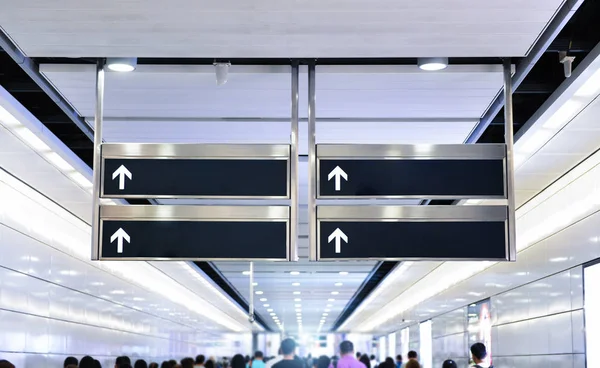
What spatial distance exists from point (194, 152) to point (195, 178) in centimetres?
18

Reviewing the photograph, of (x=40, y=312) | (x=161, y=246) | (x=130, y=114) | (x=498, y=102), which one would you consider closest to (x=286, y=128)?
(x=130, y=114)

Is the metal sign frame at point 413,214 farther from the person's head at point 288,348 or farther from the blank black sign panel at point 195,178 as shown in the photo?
the person's head at point 288,348

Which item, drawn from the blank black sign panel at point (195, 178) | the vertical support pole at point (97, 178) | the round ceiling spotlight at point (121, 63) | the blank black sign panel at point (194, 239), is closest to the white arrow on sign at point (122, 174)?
the blank black sign panel at point (195, 178)

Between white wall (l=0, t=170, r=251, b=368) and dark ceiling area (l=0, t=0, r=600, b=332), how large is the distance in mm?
1869

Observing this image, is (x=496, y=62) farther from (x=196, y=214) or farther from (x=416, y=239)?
(x=196, y=214)

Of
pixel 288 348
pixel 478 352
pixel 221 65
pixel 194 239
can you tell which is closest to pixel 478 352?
pixel 478 352

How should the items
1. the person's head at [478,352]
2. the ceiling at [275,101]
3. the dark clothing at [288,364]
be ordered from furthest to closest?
1. the person's head at [478,352]
2. the dark clothing at [288,364]
3. the ceiling at [275,101]

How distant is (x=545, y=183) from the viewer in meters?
10.2

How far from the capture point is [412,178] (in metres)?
5.68

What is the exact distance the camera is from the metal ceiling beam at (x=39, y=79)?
5.61m

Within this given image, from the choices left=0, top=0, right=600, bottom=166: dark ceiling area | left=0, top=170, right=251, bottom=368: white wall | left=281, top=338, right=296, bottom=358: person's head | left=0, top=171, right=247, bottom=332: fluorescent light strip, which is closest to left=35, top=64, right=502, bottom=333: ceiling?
left=0, top=0, right=600, bottom=166: dark ceiling area

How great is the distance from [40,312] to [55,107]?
460 cm

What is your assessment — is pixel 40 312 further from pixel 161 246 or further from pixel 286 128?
pixel 161 246

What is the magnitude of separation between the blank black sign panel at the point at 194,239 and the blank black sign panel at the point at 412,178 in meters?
0.47
